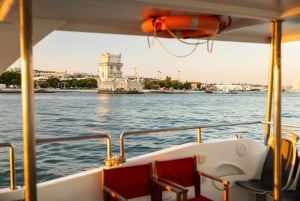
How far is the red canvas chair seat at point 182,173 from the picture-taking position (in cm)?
304

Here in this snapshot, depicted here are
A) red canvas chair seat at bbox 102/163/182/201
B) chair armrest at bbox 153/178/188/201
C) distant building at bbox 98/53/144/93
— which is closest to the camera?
chair armrest at bbox 153/178/188/201

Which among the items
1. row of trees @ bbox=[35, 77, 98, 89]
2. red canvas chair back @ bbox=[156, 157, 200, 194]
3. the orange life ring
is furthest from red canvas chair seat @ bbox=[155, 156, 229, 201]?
row of trees @ bbox=[35, 77, 98, 89]

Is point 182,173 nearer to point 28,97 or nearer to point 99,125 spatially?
point 28,97

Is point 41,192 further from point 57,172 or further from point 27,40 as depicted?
point 57,172

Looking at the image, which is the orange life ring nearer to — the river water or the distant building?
the river water

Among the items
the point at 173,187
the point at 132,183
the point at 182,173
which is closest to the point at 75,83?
the point at 182,173

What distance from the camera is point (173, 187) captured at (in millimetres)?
2662

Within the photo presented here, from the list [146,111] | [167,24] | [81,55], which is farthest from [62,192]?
[146,111]

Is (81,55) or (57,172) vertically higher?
(81,55)

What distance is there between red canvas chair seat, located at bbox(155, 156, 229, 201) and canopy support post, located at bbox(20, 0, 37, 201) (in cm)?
160

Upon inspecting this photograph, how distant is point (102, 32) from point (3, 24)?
980 millimetres

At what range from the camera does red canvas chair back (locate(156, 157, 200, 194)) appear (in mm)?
3048

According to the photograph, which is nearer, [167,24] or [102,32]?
[167,24]

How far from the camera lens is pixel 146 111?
102 ft
